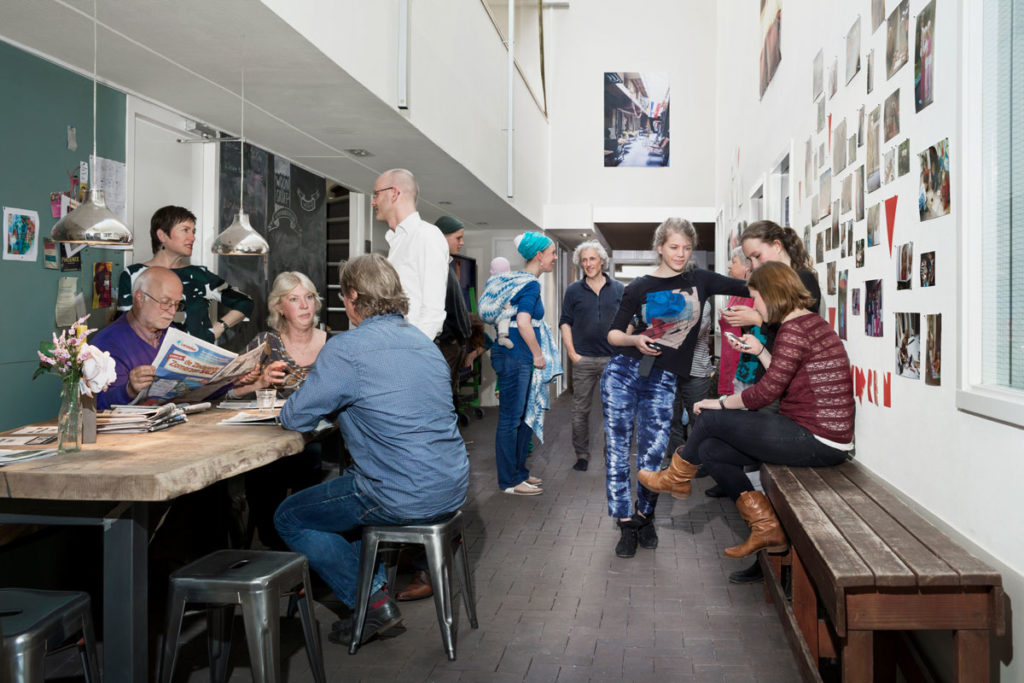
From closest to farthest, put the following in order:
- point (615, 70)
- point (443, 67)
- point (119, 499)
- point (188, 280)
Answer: point (119, 499)
point (188, 280)
point (443, 67)
point (615, 70)

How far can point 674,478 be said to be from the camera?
3877 mm

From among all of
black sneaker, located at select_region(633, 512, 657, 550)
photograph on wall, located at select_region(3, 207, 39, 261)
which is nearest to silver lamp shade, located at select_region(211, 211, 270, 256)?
photograph on wall, located at select_region(3, 207, 39, 261)

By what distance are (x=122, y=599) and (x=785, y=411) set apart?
2.49 m

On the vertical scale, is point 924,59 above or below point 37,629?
above

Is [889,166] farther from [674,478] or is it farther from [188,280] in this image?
[188,280]

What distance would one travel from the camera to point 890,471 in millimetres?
3092

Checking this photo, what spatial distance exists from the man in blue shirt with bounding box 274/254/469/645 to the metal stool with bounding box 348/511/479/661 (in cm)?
4

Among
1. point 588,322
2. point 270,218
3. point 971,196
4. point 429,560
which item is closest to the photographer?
point 971,196

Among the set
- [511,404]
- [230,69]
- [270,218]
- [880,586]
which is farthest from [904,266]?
[270,218]

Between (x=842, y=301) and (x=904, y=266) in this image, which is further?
(x=842, y=301)

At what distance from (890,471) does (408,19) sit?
3.52m

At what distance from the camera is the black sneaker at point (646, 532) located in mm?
4421

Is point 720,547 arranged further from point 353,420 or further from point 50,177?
point 50,177

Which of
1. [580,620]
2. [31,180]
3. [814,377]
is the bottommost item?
[580,620]
